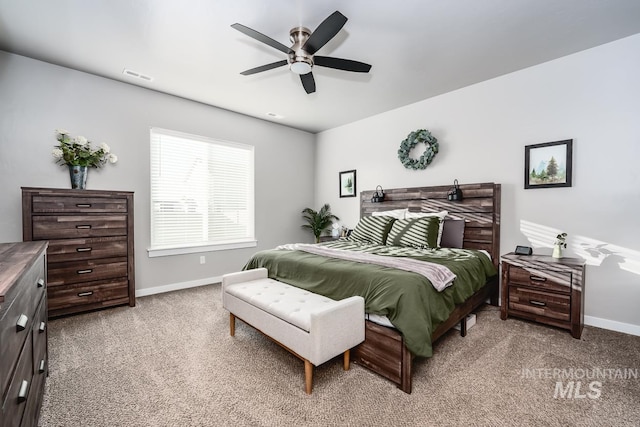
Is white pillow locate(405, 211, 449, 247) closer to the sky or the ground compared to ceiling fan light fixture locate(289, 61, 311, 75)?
closer to the ground

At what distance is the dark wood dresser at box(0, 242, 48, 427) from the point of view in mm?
916

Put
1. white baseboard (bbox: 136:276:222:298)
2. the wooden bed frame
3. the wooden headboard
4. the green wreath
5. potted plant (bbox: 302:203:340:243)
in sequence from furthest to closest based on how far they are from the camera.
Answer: potted plant (bbox: 302:203:340:243) < the green wreath < white baseboard (bbox: 136:276:222:298) < the wooden headboard < the wooden bed frame

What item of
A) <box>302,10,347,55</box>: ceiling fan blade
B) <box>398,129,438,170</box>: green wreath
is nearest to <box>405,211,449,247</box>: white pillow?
<box>398,129,438,170</box>: green wreath

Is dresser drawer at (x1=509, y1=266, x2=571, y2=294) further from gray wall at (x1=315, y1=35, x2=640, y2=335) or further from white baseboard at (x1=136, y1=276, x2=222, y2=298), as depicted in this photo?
white baseboard at (x1=136, y1=276, x2=222, y2=298)

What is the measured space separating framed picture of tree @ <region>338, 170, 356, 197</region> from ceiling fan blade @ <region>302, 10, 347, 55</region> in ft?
9.65

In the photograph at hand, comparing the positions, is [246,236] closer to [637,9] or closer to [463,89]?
[463,89]

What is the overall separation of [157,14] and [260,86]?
4.72ft

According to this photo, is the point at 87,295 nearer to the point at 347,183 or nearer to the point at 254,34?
the point at 254,34

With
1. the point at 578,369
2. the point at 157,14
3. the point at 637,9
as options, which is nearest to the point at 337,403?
the point at 578,369

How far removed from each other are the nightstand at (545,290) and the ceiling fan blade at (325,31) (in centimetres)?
277

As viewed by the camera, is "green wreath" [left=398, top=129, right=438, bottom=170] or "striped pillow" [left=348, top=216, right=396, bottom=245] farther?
"green wreath" [left=398, top=129, right=438, bottom=170]

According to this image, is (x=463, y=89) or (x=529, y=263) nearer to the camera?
(x=529, y=263)

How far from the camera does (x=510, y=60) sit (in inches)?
121

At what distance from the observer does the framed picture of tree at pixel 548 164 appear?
299 cm
